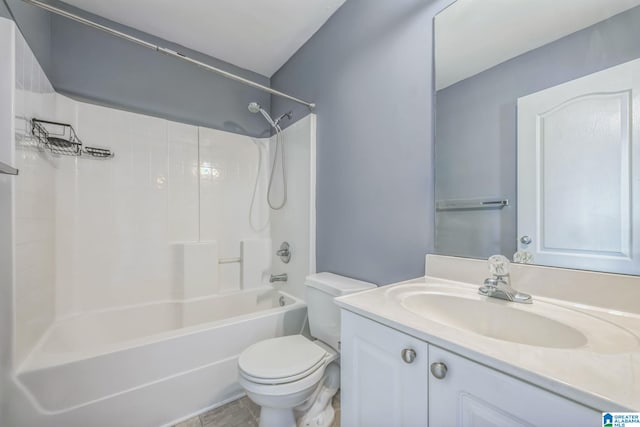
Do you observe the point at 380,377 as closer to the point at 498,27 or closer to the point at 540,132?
the point at 540,132

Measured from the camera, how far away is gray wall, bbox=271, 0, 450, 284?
47.4 inches

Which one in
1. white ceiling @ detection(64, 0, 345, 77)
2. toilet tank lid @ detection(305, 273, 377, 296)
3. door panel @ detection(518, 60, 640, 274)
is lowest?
toilet tank lid @ detection(305, 273, 377, 296)

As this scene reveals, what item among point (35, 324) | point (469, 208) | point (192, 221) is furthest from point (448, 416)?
point (192, 221)

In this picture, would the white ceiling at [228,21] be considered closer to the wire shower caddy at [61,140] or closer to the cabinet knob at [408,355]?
the wire shower caddy at [61,140]

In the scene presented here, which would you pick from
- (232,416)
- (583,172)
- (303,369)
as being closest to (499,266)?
(583,172)

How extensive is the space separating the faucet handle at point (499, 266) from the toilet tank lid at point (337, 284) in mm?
627

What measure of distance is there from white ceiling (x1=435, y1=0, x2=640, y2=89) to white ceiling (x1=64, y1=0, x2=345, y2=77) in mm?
910

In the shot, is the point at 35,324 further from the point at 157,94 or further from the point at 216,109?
the point at 216,109

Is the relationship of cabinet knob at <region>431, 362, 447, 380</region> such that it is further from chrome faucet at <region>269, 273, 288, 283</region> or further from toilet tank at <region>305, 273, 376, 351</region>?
chrome faucet at <region>269, 273, 288, 283</region>

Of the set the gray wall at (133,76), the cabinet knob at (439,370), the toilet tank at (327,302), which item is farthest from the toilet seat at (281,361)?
the gray wall at (133,76)

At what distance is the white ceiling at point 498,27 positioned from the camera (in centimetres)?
82

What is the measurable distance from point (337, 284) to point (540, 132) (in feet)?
3.66

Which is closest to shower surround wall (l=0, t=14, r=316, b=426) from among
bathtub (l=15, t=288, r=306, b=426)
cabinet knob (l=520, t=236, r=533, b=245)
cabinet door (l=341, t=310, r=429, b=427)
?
bathtub (l=15, t=288, r=306, b=426)

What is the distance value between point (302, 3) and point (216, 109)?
1140 mm
